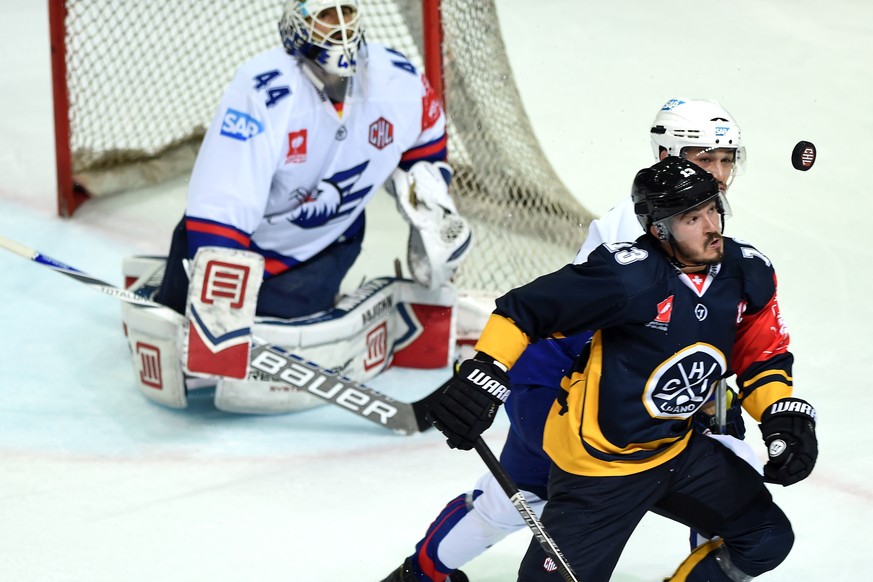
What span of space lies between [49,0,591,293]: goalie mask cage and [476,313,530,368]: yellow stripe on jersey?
1.90m

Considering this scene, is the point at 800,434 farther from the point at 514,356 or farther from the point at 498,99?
the point at 498,99

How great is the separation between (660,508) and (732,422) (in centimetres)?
28

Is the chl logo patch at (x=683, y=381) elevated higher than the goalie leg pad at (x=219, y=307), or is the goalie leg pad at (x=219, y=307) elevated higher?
the chl logo patch at (x=683, y=381)

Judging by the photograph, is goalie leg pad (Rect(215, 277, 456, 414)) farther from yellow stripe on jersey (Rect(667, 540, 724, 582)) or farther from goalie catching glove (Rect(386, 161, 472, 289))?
yellow stripe on jersey (Rect(667, 540, 724, 582))

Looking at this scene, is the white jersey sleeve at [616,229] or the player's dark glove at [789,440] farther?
the white jersey sleeve at [616,229]

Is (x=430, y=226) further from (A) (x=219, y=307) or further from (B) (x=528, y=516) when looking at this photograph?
(B) (x=528, y=516)

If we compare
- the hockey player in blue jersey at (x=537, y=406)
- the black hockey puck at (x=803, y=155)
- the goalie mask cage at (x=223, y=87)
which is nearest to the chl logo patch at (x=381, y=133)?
the goalie mask cage at (x=223, y=87)

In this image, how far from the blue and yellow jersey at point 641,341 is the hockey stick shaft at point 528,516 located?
92 millimetres

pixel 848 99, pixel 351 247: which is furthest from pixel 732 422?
pixel 848 99

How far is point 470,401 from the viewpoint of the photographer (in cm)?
197

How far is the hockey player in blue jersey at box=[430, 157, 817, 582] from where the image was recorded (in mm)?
1961

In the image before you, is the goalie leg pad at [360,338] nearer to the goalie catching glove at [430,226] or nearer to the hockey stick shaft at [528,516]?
the goalie catching glove at [430,226]

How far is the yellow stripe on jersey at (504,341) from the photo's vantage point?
1.98 metres

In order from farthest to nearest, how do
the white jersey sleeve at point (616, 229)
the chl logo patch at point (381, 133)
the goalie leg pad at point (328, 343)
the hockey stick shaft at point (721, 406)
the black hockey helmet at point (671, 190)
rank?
the chl logo patch at point (381, 133)
the goalie leg pad at point (328, 343)
the white jersey sleeve at point (616, 229)
the hockey stick shaft at point (721, 406)
the black hockey helmet at point (671, 190)
